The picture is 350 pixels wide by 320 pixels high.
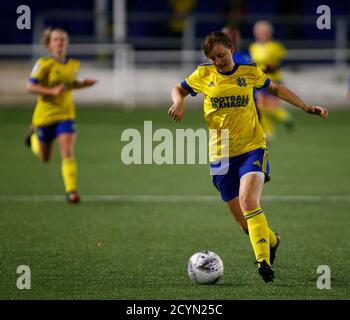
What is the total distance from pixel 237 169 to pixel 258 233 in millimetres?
654

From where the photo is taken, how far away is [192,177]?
15.4 metres

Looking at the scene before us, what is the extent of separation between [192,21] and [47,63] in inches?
573

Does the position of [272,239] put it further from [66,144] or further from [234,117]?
[66,144]

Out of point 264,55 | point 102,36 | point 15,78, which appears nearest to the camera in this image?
point 264,55

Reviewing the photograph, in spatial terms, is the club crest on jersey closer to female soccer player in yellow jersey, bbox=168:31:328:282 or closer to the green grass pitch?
female soccer player in yellow jersey, bbox=168:31:328:282

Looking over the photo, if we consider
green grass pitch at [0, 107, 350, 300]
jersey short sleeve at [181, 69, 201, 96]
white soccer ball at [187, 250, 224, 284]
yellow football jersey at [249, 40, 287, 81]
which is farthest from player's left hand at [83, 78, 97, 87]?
yellow football jersey at [249, 40, 287, 81]

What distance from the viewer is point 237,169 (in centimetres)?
820

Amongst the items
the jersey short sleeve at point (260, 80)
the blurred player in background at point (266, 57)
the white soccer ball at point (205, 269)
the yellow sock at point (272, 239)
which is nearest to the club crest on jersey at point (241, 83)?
the jersey short sleeve at point (260, 80)

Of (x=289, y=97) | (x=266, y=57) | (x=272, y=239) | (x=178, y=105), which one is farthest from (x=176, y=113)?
(x=266, y=57)

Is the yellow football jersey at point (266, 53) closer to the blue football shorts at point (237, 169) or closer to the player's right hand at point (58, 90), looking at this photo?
the player's right hand at point (58, 90)

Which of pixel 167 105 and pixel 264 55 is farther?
pixel 167 105

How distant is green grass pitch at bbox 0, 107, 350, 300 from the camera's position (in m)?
7.66
